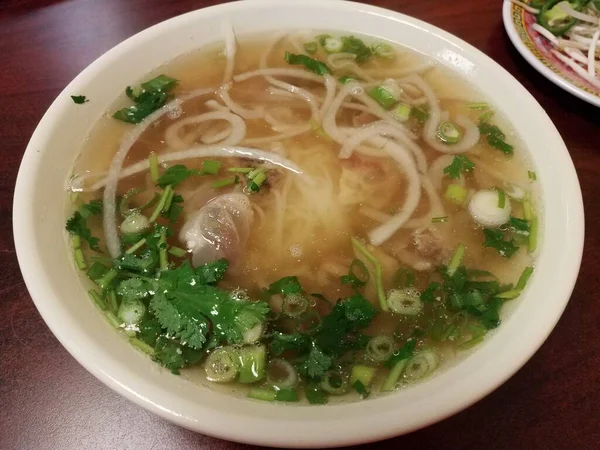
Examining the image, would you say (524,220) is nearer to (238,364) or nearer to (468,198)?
(468,198)

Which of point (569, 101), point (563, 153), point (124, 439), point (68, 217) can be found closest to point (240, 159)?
point (68, 217)

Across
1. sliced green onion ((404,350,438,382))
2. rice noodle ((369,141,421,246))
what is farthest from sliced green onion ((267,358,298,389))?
rice noodle ((369,141,421,246))

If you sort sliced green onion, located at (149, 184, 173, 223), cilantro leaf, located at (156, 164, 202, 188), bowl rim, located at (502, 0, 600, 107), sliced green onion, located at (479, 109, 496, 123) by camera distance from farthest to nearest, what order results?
bowl rim, located at (502, 0, 600, 107) < sliced green onion, located at (479, 109, 496, 123) < cilantro leaf, located at (156, 164, 202, 188) < sliced green onion, located at (149, 184, 173, 223)

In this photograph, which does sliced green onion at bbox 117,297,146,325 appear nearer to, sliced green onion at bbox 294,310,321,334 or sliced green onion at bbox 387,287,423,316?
sliced green onion at bbox 294,310,321,334

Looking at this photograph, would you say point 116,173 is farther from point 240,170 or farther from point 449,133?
point 449,133

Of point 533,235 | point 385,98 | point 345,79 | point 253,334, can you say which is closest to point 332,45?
point 345,79
